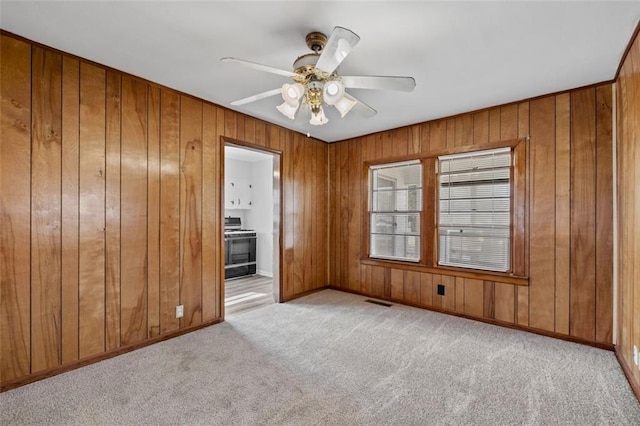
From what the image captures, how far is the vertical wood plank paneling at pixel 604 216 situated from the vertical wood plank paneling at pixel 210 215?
3897mm

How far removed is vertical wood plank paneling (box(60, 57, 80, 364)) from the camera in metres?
2.38

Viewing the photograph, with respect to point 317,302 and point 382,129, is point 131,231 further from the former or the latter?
point 382,129

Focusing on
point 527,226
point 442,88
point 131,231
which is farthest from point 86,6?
point 527,226

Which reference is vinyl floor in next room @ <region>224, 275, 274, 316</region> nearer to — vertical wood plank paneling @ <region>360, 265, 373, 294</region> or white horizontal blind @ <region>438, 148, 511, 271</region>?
vertical wood plank paneling @ <region>360, 265, 373, 294</region>

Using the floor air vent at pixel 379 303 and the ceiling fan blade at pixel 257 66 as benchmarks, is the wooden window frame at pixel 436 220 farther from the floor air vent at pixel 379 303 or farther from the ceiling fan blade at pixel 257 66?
the ceiling fan blade at pixel 257 66

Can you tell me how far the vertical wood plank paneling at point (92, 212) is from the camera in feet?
8.14

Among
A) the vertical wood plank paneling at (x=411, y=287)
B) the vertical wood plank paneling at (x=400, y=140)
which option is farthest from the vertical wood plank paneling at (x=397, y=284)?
the vertical wood plank paneling at (x=400, y=140)

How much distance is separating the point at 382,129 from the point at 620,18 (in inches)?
105

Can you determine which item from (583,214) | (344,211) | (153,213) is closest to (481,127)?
(583,214)

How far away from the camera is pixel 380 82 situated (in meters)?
1.98

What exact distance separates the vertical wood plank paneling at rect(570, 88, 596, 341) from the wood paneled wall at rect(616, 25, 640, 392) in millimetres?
244

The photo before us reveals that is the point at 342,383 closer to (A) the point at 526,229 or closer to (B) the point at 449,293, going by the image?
(B) the point at 449,293

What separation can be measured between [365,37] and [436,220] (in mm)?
2576

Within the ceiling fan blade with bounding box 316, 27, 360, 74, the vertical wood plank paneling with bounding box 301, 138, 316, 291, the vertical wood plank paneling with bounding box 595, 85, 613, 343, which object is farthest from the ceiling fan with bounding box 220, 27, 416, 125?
the vertical wood plank paneling with bounding box 301, 138, 316, 291
